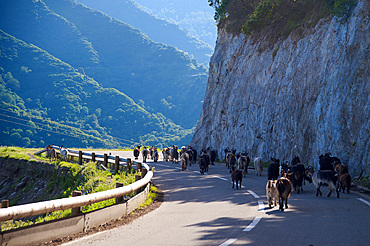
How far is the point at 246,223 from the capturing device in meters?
9.47

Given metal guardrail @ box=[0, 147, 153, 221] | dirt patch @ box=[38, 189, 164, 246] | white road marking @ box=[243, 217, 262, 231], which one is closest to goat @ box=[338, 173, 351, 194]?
dirt patch @ box=[38, 189, 164, 246]

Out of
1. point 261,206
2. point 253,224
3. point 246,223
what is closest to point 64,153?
point 261,206

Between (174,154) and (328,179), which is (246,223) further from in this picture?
(174,154)

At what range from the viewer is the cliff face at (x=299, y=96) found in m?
23.2

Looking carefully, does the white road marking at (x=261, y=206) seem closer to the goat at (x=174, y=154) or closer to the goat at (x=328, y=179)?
the goat at (x=328, y=179)

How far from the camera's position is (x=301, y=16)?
36.2 m

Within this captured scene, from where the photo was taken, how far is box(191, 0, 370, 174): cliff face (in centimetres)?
2323

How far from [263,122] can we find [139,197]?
80.1 feet

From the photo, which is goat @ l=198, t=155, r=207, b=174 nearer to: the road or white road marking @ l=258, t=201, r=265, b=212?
the road

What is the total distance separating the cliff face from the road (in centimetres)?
871

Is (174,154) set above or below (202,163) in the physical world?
above

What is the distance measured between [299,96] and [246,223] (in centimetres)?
2276

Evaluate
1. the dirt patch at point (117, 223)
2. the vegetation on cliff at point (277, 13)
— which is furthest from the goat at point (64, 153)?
the dirt patch at point (117, 223)

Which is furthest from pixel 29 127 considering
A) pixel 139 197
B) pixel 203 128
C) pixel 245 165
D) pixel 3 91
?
pixel 139 197
